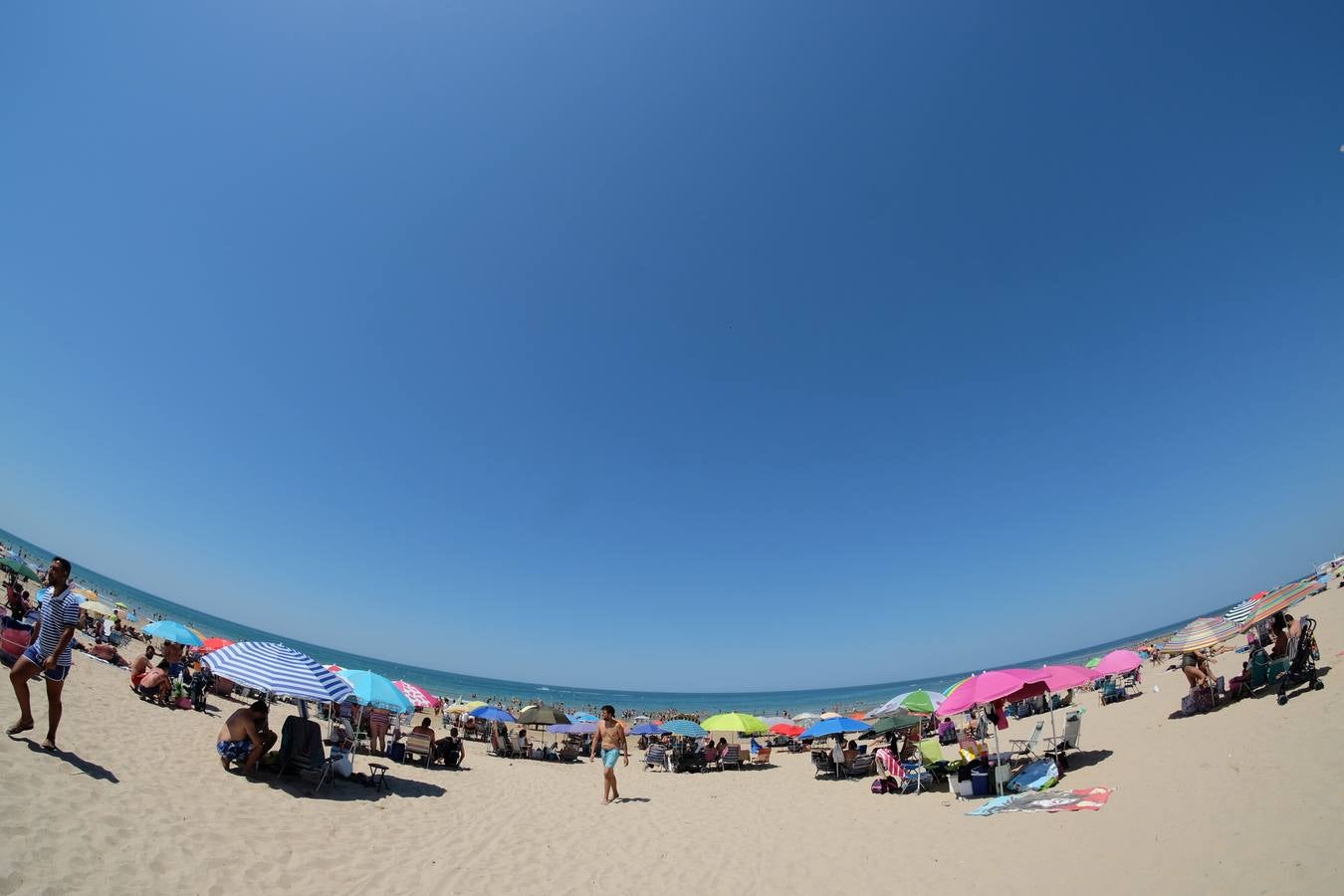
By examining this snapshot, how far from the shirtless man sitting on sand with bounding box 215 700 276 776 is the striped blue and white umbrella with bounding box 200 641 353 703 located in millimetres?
644

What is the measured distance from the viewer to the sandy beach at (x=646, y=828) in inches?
190

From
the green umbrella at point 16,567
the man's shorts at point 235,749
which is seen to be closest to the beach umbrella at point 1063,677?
the man's shorts at point 235,749

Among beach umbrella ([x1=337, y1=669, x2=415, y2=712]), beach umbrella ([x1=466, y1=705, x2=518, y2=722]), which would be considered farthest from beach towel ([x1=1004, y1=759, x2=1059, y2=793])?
beach umbrella ([x1=466, y1=705, x2=518, y2=722])

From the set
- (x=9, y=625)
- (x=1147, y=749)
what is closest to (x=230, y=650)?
(x=9, y=625)

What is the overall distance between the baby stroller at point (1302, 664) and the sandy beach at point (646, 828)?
0.22 m

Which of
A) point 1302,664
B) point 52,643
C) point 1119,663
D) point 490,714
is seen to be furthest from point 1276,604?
point 490,714

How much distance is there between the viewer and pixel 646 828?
8.66m

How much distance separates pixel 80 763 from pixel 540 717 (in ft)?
52.2

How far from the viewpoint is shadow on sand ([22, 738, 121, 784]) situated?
6.12 m

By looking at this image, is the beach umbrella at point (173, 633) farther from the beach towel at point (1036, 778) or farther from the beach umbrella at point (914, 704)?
the beach umbrella at point (914, 704)

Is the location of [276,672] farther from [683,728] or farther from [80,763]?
[683,728]

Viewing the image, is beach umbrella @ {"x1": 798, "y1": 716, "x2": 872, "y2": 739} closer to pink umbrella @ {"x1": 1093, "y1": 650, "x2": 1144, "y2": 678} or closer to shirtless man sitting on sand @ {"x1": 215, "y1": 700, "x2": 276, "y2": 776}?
pink umbrella @ {"x1": 1093, "y1": 650, "x2": 1144, "y2": 678}

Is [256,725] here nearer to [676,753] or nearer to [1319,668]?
[676,753]

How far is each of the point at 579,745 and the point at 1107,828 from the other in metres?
18.1
